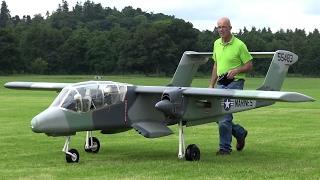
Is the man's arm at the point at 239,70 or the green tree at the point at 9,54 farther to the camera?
the green tree at the point at 9,54

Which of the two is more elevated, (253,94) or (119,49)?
(253,94)

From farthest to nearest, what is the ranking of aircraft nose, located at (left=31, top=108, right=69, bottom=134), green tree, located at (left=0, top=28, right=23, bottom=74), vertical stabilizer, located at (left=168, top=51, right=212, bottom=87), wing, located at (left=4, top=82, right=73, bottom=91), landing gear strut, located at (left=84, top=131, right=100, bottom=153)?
green tree, located at (left=0, top=28, right=23, bottom=74)
wing, located at (left=4, top=82, right=73, bottom=91)
vertical stabilizer, located at (left=168, top=51, right=212, bottom=87)
landing gear strut, located at (left=84, top=131, right=100, bottom=153)
aircraft nose, located at (left=31, top=108, right=69, bottom=134)

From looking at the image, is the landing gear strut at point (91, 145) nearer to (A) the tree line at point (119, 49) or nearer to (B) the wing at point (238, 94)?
(B) the wing at point (238, 94)

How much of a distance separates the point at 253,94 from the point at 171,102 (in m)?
1.74

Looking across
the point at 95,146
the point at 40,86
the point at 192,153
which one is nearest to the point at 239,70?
the point at 192,153

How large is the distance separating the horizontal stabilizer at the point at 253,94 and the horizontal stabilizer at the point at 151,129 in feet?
3.19

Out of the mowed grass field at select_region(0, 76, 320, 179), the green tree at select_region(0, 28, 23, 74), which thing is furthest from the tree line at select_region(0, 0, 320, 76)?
the mowed grass field at select_region(0, 76, 320, 179)

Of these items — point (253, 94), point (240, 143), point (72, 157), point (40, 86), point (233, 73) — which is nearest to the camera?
point (253, 94)

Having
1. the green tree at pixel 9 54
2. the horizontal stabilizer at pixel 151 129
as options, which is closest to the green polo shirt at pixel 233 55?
the horizontal stabilizer at pixel 151 129

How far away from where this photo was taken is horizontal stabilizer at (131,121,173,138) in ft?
41.0

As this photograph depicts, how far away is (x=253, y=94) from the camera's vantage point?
37.3 feet

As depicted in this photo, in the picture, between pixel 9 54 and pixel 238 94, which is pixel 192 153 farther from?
pixel 9 54

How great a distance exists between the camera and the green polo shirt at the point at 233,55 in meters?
13.4

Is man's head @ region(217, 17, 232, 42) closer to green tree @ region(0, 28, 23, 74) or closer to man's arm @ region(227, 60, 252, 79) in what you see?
man's arm @ region(227, 60, 252, 79)
